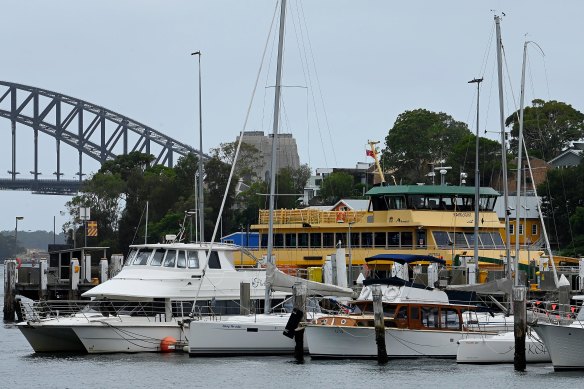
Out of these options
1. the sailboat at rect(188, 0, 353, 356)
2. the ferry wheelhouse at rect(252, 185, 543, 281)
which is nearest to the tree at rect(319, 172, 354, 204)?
the ferry wheelhouse at rect(252, 185, 543, 281)

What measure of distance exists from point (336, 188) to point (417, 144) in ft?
28.7

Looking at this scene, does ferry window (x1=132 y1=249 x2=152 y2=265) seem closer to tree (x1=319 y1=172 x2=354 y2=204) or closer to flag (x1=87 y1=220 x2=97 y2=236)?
flag (x1=87 y1=220 x2=97 y2=236)

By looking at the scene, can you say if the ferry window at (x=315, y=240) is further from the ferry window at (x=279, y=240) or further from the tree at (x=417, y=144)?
the tree at (x=417, y=144)

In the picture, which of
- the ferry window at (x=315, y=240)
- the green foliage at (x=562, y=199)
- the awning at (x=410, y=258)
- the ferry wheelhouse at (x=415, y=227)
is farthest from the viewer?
the green foliage at (x=562, y=199)

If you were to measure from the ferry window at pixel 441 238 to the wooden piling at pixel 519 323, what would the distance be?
2351cm

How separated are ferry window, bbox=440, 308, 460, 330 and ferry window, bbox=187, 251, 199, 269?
923 centimetres

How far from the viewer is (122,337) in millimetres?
47812

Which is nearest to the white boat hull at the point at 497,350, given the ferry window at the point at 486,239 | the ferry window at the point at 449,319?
the ferry window at the point at 449,319

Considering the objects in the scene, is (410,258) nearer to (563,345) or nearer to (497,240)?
(497,240)

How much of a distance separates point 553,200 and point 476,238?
4428 centimetres

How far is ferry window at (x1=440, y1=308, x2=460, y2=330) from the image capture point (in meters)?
45.8

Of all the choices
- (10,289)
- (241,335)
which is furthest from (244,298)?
(10,289)

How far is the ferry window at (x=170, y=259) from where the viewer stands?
163 ft

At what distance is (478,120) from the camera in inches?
2724
